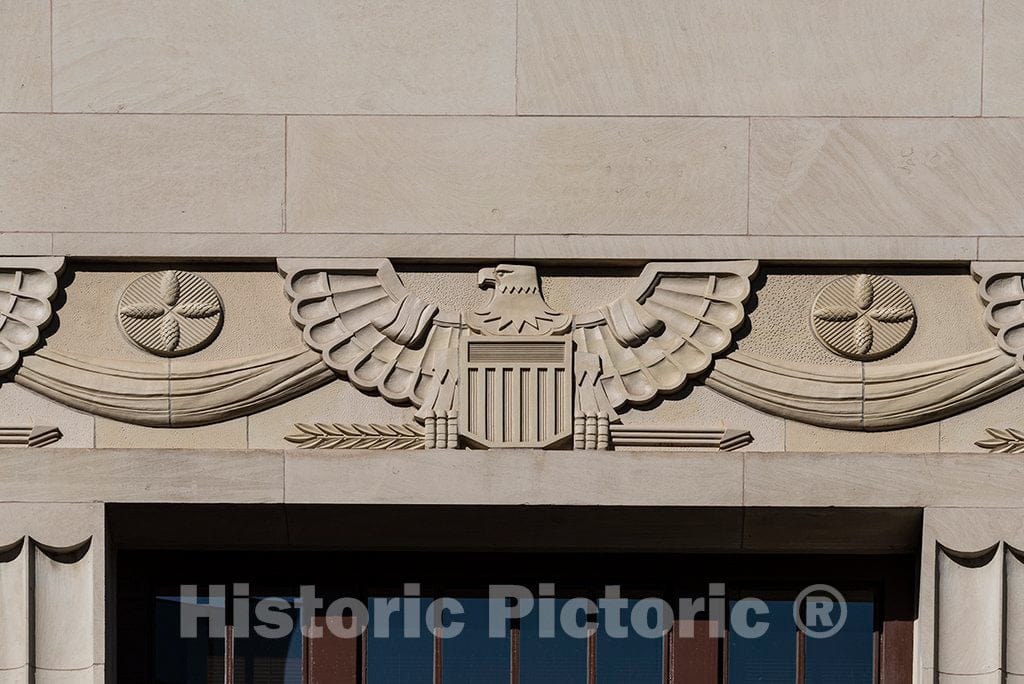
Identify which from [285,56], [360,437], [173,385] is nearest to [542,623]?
[360,437]

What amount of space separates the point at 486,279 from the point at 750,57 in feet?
6.31

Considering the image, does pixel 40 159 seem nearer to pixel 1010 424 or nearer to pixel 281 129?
pixel 281 129

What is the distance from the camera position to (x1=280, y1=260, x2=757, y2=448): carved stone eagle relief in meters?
9.27

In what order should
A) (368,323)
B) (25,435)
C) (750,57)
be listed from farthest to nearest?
(750,57) → (368,323) → (25,435)

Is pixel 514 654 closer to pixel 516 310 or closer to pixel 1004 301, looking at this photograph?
pixel 516 310

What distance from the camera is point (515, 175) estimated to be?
31.1 feet

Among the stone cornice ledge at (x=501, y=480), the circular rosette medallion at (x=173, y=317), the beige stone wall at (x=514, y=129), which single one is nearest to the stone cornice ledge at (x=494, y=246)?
the beige stone wall at (x=514, y=129)

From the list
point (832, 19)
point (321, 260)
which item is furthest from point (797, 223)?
point (321, 260)

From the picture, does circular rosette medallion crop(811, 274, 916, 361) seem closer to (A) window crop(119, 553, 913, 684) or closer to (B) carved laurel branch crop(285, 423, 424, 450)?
(A) window crop(119, 553, 913, 684)

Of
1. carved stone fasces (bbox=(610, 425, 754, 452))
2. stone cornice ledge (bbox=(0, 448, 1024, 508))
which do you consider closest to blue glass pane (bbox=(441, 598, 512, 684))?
stone cornice ledge (bbox=(0, 448, 1024, 508))

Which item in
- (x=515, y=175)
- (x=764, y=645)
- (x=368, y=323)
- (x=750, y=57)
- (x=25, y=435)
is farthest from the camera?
(x=764, y=645)

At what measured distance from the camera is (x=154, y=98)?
9.52 meters

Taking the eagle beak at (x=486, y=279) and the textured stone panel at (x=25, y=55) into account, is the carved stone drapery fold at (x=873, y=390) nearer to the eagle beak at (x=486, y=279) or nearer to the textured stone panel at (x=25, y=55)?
the eagle beak at (x=486, y=279)

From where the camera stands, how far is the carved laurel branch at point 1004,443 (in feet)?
30.4
